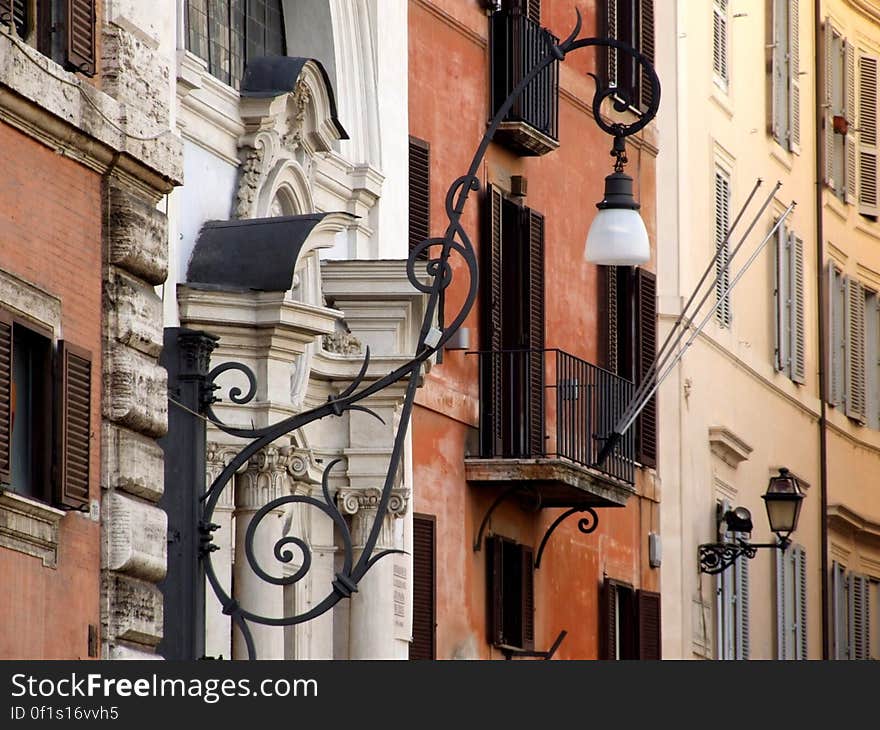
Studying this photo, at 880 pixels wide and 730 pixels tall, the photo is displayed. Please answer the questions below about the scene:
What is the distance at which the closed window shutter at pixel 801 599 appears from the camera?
105 feet

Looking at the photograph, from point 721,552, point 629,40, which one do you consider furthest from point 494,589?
point 629,40

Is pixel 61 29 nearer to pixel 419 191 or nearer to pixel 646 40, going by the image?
pixel 419 191

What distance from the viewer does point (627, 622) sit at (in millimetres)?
25906

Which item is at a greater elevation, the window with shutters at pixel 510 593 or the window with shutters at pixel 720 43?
the window with shutters at pixel 720 43

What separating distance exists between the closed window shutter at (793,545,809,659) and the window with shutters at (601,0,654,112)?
6799mm

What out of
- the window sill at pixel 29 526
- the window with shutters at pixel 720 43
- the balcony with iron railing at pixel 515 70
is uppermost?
the window with shutters at pixel 720 43

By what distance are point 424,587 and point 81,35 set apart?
8797 mm

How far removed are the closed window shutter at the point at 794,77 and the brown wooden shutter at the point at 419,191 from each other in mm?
12210

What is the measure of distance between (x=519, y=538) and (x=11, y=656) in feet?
39.3

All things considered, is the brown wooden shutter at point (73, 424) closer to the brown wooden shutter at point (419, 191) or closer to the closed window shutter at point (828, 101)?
the brown wooden shutter at point (419, 191)

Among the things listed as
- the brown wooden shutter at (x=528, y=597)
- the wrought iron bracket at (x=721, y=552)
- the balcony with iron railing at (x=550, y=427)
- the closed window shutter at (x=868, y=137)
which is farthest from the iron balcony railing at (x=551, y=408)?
the closed window shutter at (x=868, y=137)

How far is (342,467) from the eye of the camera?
17.2 m

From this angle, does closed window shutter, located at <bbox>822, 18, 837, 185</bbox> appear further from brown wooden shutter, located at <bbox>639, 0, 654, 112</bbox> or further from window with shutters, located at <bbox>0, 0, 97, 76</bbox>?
window with shutters, located at <bbox>0, 0, 97, 76</bbox>

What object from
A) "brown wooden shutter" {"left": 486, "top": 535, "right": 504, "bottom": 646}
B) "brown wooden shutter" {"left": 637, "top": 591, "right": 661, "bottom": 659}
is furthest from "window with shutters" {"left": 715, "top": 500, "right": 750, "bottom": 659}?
"brown wooden shutter" {"left": 486, "top": 535, "right": 504, "bottom": 646}
